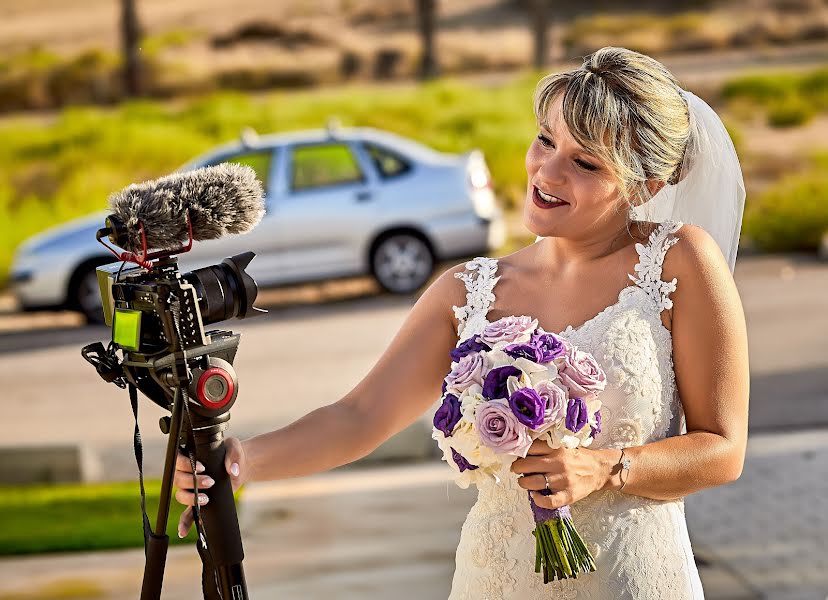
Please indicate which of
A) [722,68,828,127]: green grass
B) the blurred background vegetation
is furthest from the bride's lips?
[722,68,828,127]: green grass

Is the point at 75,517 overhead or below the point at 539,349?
below

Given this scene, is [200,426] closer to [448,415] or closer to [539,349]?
[448,415]

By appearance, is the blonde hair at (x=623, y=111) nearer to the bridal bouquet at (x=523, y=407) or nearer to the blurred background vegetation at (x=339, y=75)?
the bridal bouquet at (x=523, y=407)

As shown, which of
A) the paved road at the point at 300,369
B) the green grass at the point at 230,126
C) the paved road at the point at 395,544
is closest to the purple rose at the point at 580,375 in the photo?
the paved road at the point at 395,544

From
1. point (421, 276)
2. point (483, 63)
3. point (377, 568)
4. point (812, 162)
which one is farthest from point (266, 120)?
point (377, 568)

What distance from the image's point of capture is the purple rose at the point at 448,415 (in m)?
2.36

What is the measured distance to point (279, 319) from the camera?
13.3 m

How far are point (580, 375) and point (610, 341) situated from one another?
0.75 ft

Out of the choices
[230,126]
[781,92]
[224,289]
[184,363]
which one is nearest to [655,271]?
[224,289]

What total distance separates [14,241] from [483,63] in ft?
24.2

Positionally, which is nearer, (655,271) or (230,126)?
(655,271)

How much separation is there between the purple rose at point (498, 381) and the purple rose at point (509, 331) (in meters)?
0.07

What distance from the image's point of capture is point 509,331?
7.87ft

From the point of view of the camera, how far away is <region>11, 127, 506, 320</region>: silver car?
42.4ft
